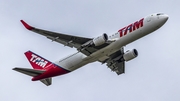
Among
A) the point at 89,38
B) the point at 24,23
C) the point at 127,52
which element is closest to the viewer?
the point at 24,23

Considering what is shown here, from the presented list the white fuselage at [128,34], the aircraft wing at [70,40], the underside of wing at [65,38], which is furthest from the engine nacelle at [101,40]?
the underside of wing at [65,38]

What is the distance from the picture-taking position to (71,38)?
180 feet

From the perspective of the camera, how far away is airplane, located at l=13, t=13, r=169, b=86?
53.2m

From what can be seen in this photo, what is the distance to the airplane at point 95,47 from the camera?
53.2m

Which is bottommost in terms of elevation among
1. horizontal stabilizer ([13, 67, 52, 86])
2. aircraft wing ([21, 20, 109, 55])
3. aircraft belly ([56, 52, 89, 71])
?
horizontal stabilizer ([13, 67, 52, 86])

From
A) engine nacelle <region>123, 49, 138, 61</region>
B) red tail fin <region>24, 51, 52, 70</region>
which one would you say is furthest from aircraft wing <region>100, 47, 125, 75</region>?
red tail fin <region>24, 51, 52, 70</region>

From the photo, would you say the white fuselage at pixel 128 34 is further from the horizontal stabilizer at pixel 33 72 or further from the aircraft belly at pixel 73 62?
the horizontal stabilizer at pixel 33 72

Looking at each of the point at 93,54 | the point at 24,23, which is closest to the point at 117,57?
the point at 93,54

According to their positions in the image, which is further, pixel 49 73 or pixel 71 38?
pixel 49 73

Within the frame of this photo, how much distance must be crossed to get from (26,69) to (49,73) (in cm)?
327

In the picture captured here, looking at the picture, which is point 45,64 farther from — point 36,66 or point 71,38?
point 71,38

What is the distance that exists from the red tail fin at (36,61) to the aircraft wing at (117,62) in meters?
8.56

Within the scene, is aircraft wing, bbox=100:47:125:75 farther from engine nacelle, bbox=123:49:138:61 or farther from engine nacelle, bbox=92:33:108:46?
engine nacelle, bbox=92:33:108:46

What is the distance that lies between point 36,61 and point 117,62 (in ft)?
39.0
